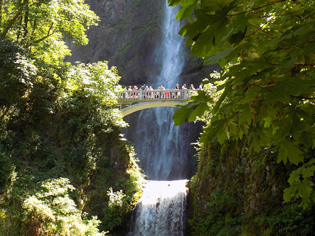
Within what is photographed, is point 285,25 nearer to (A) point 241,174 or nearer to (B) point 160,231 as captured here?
(A) point 241,174

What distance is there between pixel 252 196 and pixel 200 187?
4.38 metres

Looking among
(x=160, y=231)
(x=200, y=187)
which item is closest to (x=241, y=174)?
(x=200, y=187)

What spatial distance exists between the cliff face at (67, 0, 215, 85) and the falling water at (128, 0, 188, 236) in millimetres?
1223

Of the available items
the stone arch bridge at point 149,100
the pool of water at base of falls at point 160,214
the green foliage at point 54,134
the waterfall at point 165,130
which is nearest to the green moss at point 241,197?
the pool of water at base of falls at point 160,214

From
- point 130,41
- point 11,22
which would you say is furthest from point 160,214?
point 130,41

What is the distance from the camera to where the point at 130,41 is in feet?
113

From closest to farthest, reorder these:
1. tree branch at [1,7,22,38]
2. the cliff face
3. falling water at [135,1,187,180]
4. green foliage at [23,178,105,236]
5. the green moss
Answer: the green moss
green foliage at [23,178,105,236]
tree branch at [1,7,22,38]
falling water at [135,1,187,180]
the cliff face

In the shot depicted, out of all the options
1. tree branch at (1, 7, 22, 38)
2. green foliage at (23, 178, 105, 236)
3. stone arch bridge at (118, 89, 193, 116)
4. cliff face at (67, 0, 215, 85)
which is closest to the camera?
green foliage at (23, 178, 105, 236)

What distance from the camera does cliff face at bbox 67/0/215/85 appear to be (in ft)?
107

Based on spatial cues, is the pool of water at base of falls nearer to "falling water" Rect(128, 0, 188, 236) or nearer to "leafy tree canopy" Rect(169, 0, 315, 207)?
"falling water" Rect(128, 0, 188, 236)

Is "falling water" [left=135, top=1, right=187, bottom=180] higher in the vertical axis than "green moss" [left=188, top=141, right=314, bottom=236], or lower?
higher

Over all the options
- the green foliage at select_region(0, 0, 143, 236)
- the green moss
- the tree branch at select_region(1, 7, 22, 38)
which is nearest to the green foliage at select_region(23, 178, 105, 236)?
the green foliage at select_region(0, 0, 143, 236)

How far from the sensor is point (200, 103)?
1.73m

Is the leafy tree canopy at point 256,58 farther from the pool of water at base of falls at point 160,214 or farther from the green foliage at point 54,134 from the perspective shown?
the pool of water at base of falls at point 160,214
